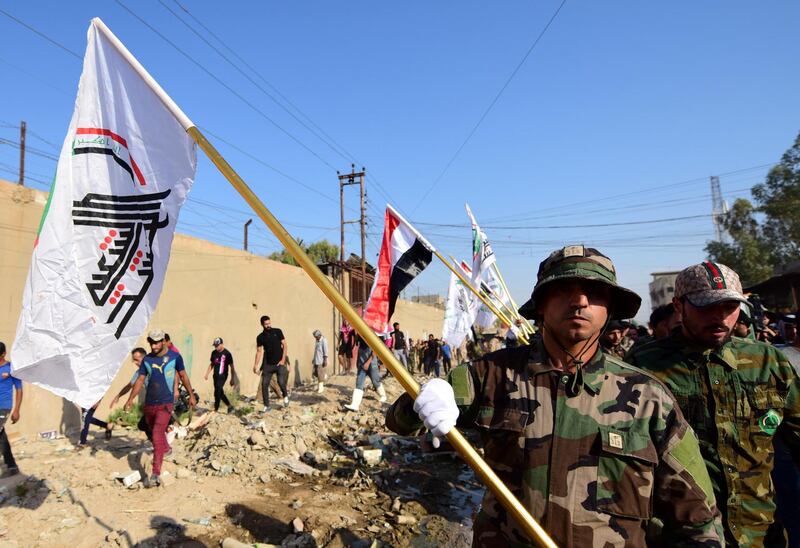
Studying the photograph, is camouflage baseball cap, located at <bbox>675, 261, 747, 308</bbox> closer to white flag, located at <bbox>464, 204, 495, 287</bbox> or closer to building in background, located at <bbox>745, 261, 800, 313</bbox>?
white flag, located at <bbox>464, 204, 495, 287</bbox>

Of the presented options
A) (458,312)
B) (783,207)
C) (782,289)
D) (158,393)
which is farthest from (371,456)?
(783,207)

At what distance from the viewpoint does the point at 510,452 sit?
5.76ft

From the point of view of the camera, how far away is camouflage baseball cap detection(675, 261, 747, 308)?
89.4 inches

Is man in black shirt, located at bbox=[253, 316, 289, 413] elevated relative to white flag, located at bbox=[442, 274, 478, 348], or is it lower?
lower

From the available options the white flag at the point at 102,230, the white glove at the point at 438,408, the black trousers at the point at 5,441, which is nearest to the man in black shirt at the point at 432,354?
the black trousers at the point at 5,441

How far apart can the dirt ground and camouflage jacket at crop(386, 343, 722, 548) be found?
11.7 feet

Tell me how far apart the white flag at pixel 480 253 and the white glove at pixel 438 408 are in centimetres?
742

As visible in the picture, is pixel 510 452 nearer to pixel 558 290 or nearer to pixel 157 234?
pixel 558 290

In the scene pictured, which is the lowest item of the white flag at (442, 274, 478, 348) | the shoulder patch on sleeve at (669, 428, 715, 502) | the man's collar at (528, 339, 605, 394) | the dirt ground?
the dirt ground

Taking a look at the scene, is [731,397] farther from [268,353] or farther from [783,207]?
[783,207]

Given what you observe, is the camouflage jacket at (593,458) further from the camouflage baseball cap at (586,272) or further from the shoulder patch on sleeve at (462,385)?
the camouflage baseball cap at (586,272)

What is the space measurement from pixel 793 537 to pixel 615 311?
2.01 metres

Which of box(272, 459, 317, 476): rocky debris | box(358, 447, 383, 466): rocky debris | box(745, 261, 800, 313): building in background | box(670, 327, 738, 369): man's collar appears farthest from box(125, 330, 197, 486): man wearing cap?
box(745, 261, 800, 313): building in background

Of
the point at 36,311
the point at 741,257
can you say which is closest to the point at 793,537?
the point at 36,311
